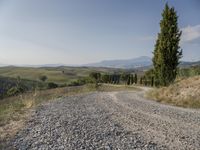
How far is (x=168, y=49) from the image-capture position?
124ft

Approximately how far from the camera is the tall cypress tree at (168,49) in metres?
37.8

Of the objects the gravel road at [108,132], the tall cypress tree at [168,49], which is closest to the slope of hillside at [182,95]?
the gravel road at [108,132]

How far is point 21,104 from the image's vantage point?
18812mm

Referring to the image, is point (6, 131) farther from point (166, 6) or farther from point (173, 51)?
point (166, 6)

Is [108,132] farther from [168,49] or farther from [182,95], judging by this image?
[168,49]

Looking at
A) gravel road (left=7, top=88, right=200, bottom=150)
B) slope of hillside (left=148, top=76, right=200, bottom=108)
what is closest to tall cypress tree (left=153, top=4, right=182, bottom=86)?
slope of hillside (left=148, top=76, right=200, bottom=108)

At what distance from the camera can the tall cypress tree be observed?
37.8 metres

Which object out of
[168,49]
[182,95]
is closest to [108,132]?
[182,95]

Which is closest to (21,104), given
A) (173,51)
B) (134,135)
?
(134,135)

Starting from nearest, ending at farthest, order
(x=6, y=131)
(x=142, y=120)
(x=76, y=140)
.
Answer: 1. (x=76, y=140)
2. (x=6, y=131)
3. (x=142, y=120)

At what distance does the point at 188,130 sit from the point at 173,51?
27.3 metres

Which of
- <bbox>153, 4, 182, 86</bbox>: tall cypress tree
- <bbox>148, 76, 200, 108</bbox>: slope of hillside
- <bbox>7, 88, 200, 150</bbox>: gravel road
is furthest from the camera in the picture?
<bbox>153, 4, 182, 86</bbox>: tall cypress tree

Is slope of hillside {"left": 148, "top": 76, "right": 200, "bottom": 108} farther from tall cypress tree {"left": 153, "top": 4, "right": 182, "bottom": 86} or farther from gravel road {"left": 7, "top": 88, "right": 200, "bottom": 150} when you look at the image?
tall cypress tree {"left": 153, "top": 4, "right": 182, "bottom": 86}

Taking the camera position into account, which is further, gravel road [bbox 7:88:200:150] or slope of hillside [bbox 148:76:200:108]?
slope of hillside [bbox 148:76:200:108]
